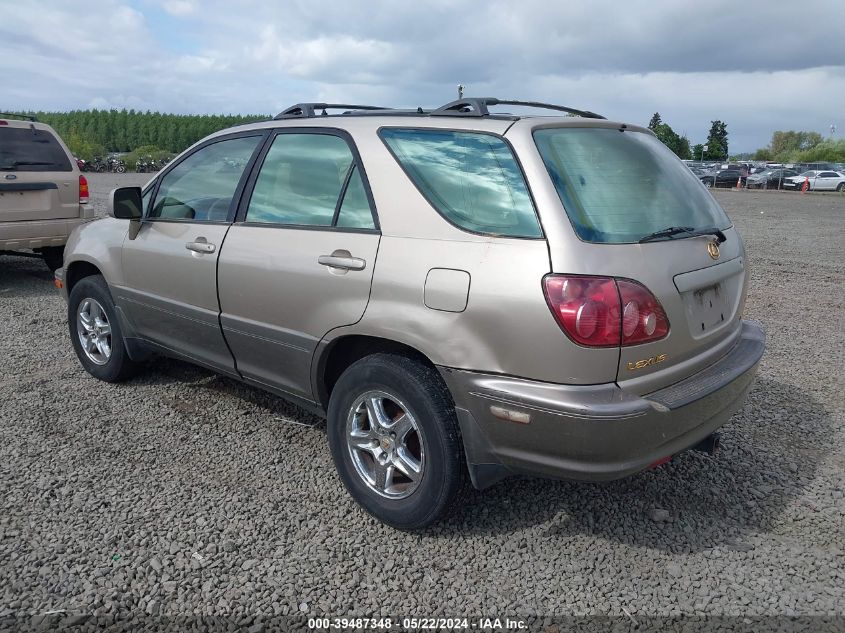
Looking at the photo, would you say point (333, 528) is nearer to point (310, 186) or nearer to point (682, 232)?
point (310, 186)

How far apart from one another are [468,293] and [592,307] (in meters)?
0.48

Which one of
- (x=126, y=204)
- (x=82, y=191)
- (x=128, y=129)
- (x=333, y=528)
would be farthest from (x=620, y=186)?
(x=128, y=129)

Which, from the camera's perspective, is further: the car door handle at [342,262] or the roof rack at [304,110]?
the roof rack at [304,110]

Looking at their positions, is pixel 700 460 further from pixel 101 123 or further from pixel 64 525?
pixel 101 123

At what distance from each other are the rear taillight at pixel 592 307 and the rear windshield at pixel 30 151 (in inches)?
290

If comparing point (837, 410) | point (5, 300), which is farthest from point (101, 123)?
point (837, 410)

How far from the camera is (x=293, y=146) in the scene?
→ 368 centimetres

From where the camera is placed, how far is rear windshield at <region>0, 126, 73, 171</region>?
775 cm

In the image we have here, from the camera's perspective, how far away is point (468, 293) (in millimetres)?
2691

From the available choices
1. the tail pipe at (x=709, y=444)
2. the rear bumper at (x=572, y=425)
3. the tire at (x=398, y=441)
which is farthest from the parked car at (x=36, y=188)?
the tail pipe at (x=709, y=444)

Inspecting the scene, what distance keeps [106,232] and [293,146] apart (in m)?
1.83

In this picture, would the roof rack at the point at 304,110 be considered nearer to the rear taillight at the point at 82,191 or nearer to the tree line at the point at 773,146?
the rear taillight at the point at 82,191

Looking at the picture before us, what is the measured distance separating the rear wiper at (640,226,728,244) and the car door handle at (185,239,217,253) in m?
2.32

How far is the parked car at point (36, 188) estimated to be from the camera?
7719 millimetres
